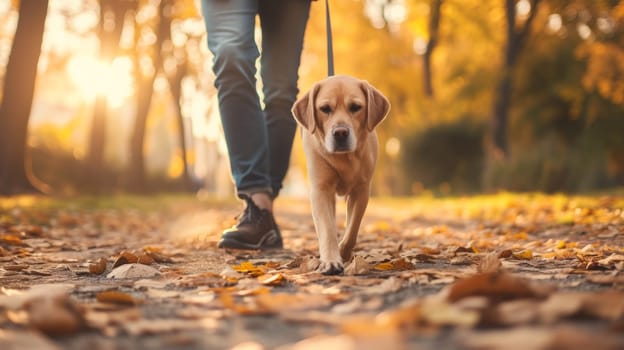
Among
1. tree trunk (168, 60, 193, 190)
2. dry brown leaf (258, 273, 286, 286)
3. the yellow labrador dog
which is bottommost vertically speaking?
dry brown leaf (258, 273, 286, 286)

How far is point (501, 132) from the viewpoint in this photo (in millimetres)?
16453

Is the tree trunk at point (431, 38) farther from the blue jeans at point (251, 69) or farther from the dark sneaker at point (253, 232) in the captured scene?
the dark sneaker at point (253, 232)

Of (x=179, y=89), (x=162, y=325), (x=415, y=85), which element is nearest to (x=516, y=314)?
(x=162, y=325)

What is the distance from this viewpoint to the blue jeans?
3898mm

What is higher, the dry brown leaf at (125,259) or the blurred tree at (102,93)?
the blurred tree at (102,93)

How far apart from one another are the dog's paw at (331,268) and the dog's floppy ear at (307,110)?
0.83m

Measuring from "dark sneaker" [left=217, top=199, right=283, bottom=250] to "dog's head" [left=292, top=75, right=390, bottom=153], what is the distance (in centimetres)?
79

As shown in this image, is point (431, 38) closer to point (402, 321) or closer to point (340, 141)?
point (340, 141)

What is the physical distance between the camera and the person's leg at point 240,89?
3.89m

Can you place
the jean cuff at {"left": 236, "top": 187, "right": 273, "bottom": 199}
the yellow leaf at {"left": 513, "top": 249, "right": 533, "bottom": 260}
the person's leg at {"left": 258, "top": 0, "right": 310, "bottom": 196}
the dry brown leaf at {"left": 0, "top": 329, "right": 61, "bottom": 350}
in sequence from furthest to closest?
1. the person's leg at {"left": 258, "top": 0, "right": 310, "bottom": 196}
2. the jean cuff at {"left": 236, "top": 187, "right": 273, "bottom": 199}
3. the yellow leaf at {"left": 513, "top": 249, "right": 533, "bottom": 260}
4. the dry brown leaf at {"left": 0, "top": 329, "right": 61, "bottom": 350}

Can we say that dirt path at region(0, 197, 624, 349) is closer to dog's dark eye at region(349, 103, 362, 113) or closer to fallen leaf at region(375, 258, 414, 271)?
fallen leaf at region(375, 258, 414, 271)

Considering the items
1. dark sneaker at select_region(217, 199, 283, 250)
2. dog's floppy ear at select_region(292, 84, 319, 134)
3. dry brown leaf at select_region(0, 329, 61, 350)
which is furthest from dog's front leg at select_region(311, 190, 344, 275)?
dry brown leaf at select_region(0, 329, 61, 350)

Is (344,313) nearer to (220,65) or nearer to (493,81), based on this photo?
(220,65)

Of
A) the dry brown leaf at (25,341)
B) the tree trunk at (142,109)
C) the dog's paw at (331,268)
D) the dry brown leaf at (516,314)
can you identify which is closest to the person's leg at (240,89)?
the dog's paw at (331,268)
